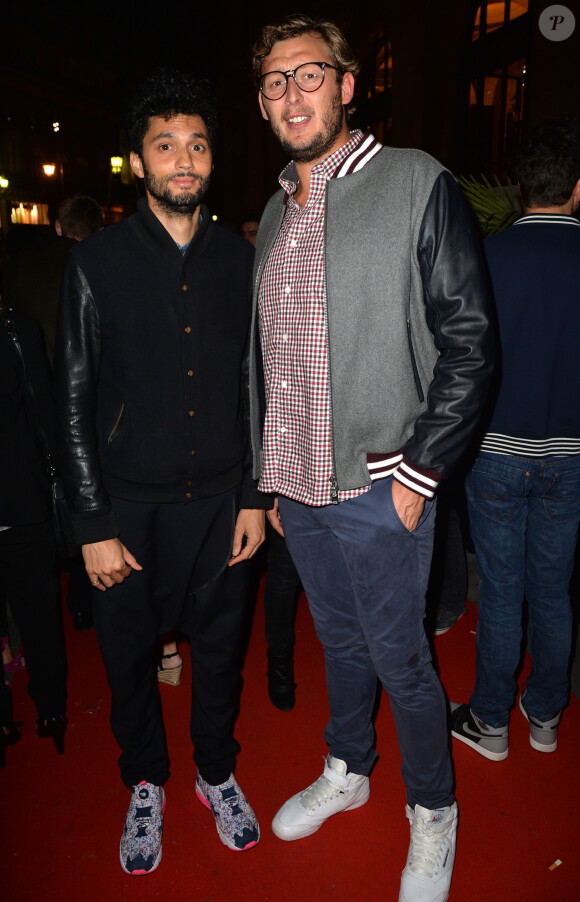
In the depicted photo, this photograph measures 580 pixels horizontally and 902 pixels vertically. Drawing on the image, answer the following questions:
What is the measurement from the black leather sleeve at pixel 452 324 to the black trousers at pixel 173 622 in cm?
88

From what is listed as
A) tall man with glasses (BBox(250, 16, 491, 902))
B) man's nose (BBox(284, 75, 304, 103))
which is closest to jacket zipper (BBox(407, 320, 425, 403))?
tall man with glasses (BBox(250, 16, 491, 902))

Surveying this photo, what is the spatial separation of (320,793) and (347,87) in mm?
2546

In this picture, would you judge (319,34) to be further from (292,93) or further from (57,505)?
(57,505)

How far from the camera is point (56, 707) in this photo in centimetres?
274

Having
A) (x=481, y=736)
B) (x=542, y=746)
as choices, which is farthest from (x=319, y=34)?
(x=542, y=746)

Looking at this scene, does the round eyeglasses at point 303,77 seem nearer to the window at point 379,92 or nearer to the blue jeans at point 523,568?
the blue jeans at point 523,568

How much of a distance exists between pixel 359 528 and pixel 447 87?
10.7 m

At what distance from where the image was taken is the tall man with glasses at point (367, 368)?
67.2 inches

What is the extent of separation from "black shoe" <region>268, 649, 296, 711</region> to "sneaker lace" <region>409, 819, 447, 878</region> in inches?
41.1

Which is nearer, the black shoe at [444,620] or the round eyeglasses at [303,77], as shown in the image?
the round eyeglasses at [303,77]

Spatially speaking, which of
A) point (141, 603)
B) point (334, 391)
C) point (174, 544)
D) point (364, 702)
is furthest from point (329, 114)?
point (364, 702)

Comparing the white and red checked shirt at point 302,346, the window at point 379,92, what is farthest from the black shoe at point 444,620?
the window at point 379,92

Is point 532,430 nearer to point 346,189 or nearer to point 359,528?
point 359,528

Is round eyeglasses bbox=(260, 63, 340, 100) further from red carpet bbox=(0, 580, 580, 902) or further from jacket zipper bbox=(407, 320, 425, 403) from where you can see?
red carpet bbox=(0, 580, 580, 902)
